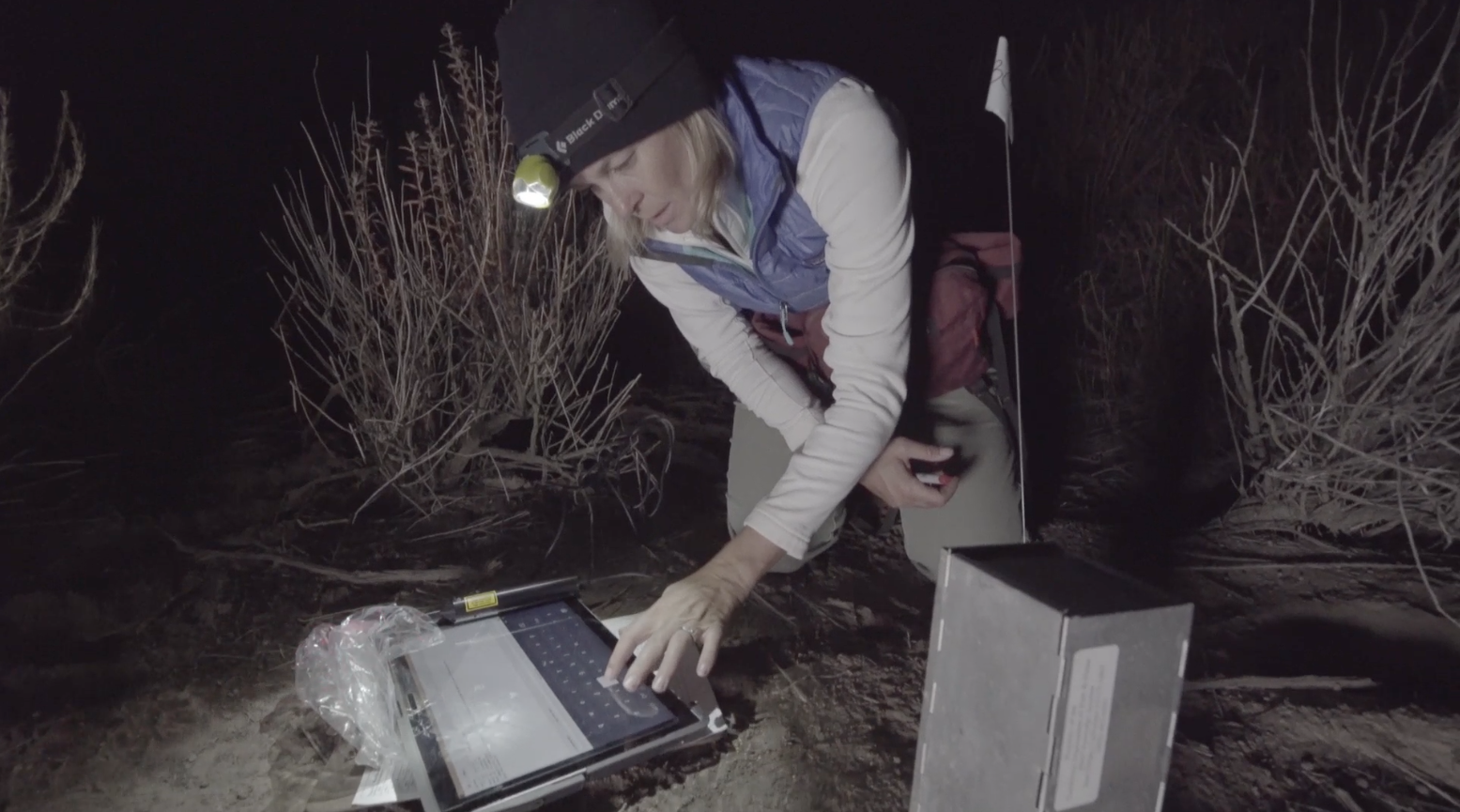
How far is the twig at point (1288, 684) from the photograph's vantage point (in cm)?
146

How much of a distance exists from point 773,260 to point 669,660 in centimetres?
80

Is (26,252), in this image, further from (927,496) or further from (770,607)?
(927,496)

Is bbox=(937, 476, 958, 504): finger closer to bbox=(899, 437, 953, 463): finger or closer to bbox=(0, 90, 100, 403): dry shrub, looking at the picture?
bbox=(899, 437, 953, 463): finger

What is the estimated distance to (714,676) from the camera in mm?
1506

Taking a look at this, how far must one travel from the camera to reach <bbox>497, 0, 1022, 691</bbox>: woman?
1.22 meters

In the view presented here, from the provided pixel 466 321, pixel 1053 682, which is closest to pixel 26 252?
pixel 466 321

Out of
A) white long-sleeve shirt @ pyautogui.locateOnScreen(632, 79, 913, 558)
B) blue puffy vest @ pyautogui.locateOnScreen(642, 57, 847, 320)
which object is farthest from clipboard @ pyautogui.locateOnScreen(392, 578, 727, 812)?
blue puffy vest @ pyautogui.locateOnScreen(642, 57, 847, 320)

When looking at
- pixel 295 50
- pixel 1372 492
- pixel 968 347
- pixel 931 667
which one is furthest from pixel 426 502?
pixel 295 50

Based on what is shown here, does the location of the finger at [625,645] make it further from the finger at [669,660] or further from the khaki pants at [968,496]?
the khaki pants at [968,496]

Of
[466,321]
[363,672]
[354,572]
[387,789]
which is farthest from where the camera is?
[466,321]

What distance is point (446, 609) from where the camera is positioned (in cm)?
141

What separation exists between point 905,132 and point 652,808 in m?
1.21

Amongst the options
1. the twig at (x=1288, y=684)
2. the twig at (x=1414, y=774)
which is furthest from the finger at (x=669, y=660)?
the twig at (x=1414, y=774)

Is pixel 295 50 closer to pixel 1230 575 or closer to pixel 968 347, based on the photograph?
pixel 968 347
